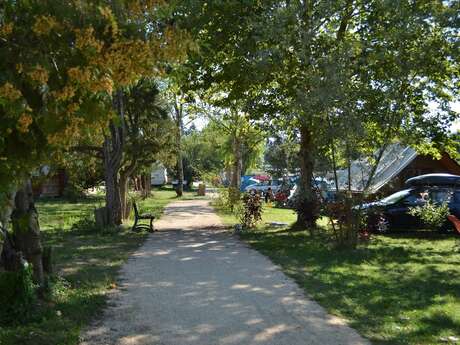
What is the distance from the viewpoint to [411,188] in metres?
19.2

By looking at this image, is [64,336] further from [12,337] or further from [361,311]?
[361,311]

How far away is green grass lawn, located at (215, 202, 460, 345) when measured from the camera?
21.7 feet

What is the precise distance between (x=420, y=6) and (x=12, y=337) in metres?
11.7

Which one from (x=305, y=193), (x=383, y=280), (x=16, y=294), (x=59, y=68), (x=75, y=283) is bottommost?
(x=383, y=280)

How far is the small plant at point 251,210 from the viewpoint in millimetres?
18234

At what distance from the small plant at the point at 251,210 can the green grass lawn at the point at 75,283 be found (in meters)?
3.67

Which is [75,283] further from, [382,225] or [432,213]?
[382,225]

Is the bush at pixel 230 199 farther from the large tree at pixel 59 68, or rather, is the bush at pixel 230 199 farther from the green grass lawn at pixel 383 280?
the large tree at pixel 59 68

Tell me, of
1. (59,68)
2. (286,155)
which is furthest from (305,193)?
(59,68)

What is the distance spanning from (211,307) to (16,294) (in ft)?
8.05

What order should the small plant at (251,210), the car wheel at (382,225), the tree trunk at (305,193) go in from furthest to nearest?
the small plant at (251,210) < the car wheel at (382,225) < the tree trunk at (305,193)

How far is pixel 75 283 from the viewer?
28.5ft

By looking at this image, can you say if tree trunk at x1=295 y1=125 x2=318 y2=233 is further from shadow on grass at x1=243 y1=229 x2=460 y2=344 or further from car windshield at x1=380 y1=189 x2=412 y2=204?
car windshield at x1=380 y1=189 x2=412 y2=204

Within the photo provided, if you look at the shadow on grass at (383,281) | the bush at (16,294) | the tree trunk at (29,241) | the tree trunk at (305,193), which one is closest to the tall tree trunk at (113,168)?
the shadow on grass at (383,281)
